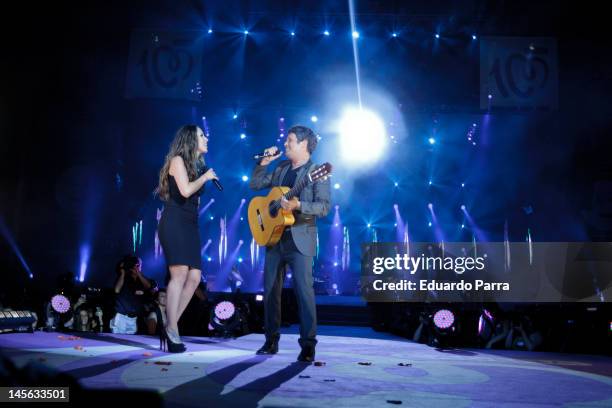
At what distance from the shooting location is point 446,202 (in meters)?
20.4

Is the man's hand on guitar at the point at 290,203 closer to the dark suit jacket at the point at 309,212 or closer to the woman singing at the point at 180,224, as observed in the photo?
the dark suit jacket at the point at 309,212

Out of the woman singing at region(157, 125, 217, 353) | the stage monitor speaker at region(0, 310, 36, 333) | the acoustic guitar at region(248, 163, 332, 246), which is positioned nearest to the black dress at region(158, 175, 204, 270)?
the woman singing at region(157, 125, 217, 353)

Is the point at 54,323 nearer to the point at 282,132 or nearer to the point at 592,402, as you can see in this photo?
the point at 592,402

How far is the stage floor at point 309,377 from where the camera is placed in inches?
113

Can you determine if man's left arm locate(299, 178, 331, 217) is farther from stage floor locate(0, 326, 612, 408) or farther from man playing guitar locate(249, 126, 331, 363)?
stage floor locate(0, 326, 612, 408)

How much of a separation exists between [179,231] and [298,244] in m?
1.00

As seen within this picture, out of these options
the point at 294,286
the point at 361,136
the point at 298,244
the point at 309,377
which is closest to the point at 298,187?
the point at 298,244

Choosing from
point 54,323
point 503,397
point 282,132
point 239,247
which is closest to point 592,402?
point 503,397

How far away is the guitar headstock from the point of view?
14.8 ft

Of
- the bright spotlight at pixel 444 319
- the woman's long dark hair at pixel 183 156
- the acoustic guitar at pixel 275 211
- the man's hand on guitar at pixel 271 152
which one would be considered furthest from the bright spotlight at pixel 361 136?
the woman's long dark hair at pixel 183 156

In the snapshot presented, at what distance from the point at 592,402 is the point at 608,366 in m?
2.77

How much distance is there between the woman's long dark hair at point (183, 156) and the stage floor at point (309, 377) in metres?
1.38

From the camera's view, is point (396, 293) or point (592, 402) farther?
point (396, 293)

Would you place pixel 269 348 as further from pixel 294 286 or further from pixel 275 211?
pixel 275 211
